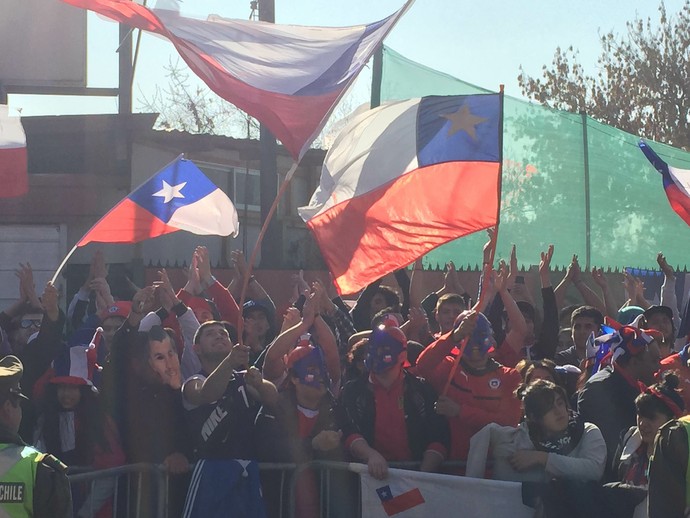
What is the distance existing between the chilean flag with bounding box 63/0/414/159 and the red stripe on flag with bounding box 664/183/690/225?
2873mm

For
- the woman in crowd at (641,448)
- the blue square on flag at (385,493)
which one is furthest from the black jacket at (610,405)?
the blue square on flag at (385,493)

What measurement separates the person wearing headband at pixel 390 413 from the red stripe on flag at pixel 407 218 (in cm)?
90

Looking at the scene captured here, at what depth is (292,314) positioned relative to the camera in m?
6.88

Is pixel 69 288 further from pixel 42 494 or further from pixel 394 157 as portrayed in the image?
pixel 42 494

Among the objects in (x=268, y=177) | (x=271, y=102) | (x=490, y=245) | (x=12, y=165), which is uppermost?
(x=268, y=177)

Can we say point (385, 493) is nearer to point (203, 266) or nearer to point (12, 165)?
point (203, 266)

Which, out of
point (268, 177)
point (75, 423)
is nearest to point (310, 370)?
point (75, 423)

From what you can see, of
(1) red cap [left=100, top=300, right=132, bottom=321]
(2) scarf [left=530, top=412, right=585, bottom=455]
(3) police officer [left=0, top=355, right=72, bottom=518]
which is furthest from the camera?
(1) red cap [left=100, top=300, right=132, bottom=321]

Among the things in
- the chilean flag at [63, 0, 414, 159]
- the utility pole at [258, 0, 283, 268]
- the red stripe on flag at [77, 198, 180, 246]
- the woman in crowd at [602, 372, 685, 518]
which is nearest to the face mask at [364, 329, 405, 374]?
the chilean flag at [63, 0, 414, 159]

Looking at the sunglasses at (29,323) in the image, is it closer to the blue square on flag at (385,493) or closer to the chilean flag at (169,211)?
the chilean flag at (169,211)

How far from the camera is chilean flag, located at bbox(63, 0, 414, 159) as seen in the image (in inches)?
268

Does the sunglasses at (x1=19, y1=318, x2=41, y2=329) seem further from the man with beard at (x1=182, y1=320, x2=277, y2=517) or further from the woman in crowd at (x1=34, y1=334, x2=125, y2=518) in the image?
the man with beard at (x1=182, y1=320, x2=277, y2=517)

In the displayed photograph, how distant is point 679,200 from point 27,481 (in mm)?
5912

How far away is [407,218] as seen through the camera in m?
7.20
